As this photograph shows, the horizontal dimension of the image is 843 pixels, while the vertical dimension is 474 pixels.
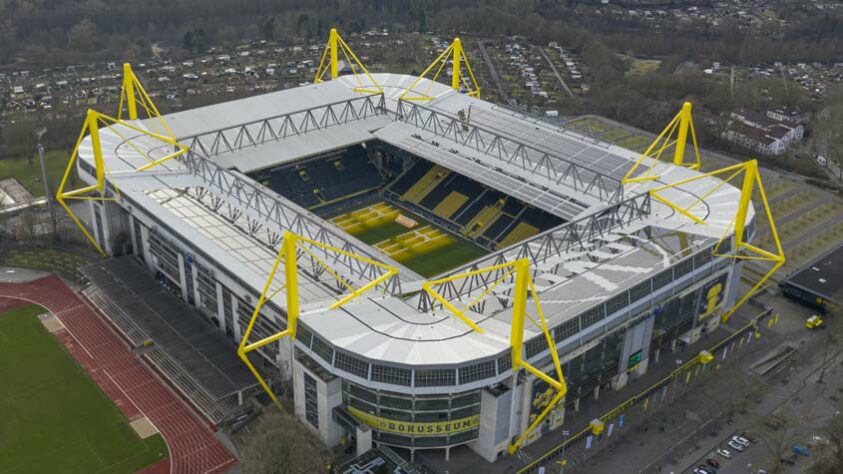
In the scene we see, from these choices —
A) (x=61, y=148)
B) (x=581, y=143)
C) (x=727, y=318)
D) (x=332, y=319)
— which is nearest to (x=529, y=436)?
(x=332, y=319)

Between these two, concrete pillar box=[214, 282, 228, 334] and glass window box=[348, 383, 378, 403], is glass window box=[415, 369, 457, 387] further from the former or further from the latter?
concrete pillar box=[214, 282, 228, 334]

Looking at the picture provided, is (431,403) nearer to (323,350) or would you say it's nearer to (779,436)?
(323,350)

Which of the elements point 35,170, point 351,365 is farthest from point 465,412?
point 35,170

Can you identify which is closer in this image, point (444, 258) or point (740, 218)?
point (740, 218)

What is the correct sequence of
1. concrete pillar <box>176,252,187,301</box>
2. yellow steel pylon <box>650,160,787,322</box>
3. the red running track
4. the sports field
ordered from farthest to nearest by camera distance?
the sports field → concrete pillar <box>176,252,187,301</box> → yellow steel pylon <box>650,160,787,322</box> → the red running track

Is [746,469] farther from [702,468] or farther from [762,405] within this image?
[762,405]

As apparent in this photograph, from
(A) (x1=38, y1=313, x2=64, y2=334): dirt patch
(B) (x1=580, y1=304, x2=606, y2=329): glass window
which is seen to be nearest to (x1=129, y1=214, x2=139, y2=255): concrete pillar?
(A) (x1=38, y1=313, x2=64, y2=334): dirt patch
